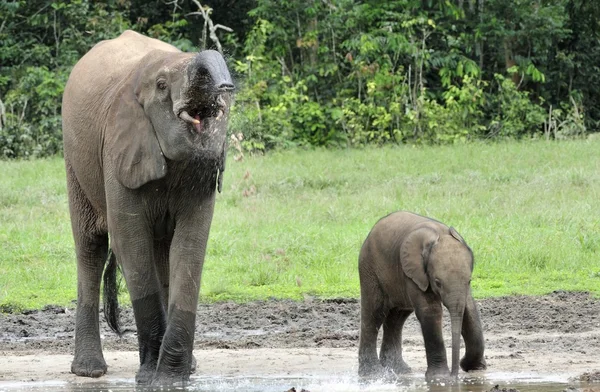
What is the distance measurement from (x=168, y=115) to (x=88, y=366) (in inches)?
86.7

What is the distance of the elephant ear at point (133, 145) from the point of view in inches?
265

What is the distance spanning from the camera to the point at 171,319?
6.96m

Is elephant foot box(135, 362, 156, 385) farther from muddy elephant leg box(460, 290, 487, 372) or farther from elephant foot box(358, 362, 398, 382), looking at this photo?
muddy elephant leg box(460, 290, 487, 372)

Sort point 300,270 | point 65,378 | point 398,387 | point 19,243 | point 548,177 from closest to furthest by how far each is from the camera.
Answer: point 398,387
point 65,378
point 300,270
point 19,243
point 548,177

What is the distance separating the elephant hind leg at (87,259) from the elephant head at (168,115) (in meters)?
1.25

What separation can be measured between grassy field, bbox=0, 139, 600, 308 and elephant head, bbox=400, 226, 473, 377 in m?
3.02

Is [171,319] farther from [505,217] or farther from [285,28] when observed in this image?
[285,28]

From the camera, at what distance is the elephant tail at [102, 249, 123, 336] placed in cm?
855

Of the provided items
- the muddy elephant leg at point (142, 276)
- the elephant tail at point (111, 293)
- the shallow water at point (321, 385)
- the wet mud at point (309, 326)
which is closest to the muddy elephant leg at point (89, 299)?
the elephant tail at point (111, 293)

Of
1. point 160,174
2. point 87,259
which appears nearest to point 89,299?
point 87,259

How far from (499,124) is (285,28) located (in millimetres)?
4327

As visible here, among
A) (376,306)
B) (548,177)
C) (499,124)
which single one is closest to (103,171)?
(376,306)

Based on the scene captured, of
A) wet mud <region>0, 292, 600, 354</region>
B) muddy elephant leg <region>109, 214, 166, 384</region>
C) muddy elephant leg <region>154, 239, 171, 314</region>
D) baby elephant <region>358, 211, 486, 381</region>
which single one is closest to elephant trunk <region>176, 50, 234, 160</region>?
muddy elephant leg <region>109, 214, 166, 384</region>

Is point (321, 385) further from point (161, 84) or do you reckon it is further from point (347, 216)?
point (347, 216)
